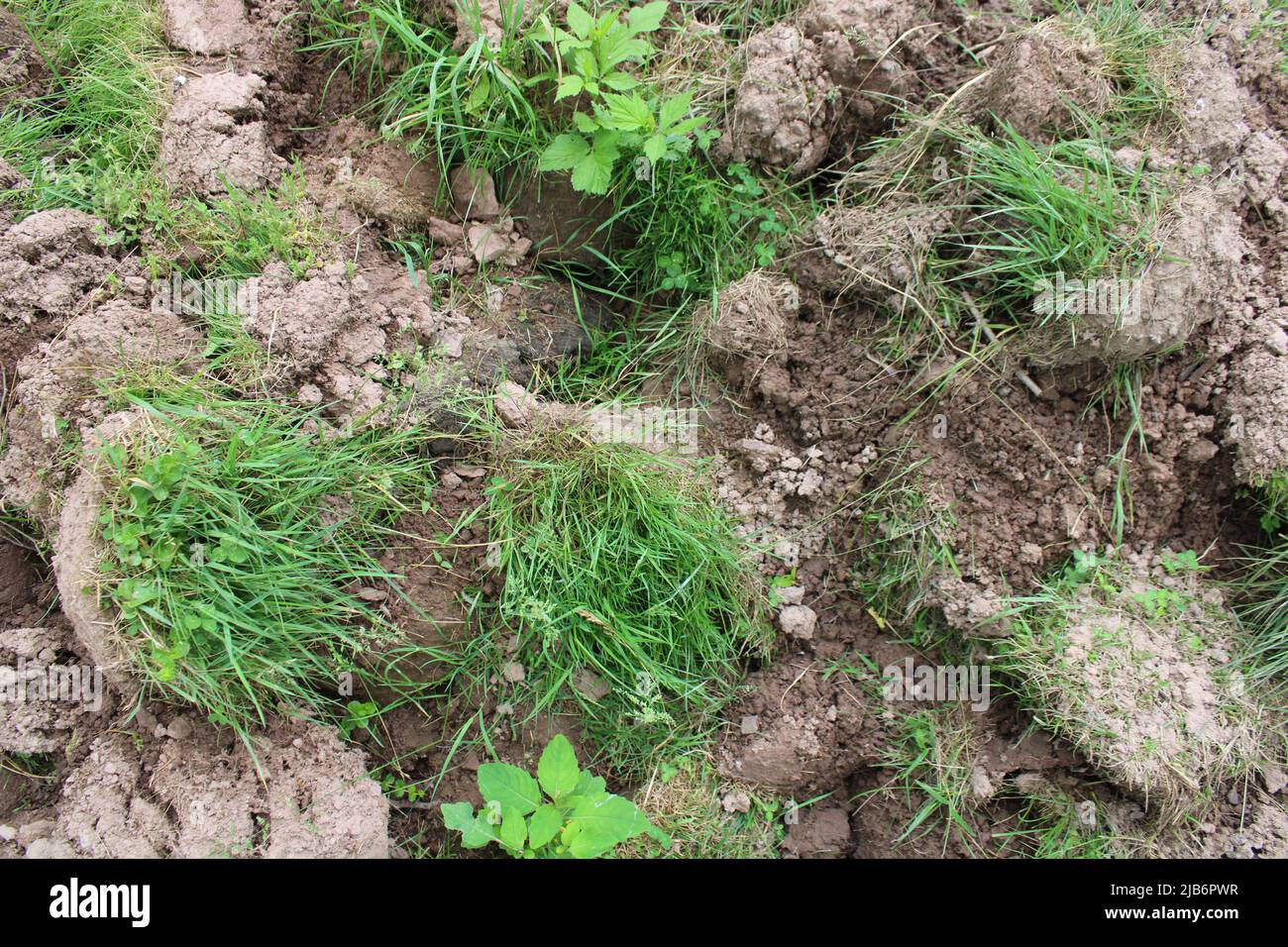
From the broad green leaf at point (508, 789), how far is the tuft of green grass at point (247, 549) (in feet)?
1.35

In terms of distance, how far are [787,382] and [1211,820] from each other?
1653 millimetres

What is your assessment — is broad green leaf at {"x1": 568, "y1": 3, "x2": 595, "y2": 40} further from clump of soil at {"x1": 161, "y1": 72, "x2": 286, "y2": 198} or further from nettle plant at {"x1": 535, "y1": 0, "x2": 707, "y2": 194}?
clump of soil at {"x1": 161, "y1": 72, "x2": 286, "y2": 198}

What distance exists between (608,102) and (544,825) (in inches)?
75.4

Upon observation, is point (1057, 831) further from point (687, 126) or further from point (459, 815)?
point (687, 126)

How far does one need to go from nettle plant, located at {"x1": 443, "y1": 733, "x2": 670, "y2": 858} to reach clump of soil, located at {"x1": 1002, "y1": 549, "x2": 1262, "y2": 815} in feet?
3.84

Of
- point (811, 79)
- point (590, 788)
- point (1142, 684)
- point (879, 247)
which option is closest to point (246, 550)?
point (590, 788)

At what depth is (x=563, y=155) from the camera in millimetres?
2355

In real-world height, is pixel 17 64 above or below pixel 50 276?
above

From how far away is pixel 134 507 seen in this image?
1916 millimetres

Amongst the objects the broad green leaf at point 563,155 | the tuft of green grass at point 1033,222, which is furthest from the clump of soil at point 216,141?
the tuft of green grass at point 1033,222

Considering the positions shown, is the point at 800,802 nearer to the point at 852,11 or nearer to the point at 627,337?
the point at 627,337

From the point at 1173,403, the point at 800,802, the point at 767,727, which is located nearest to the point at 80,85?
the point at 767,727

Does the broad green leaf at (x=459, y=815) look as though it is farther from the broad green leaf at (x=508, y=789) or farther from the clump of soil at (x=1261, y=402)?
the clump of soil at (x=1261, y=402)

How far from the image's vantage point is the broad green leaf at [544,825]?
75.1 inches
